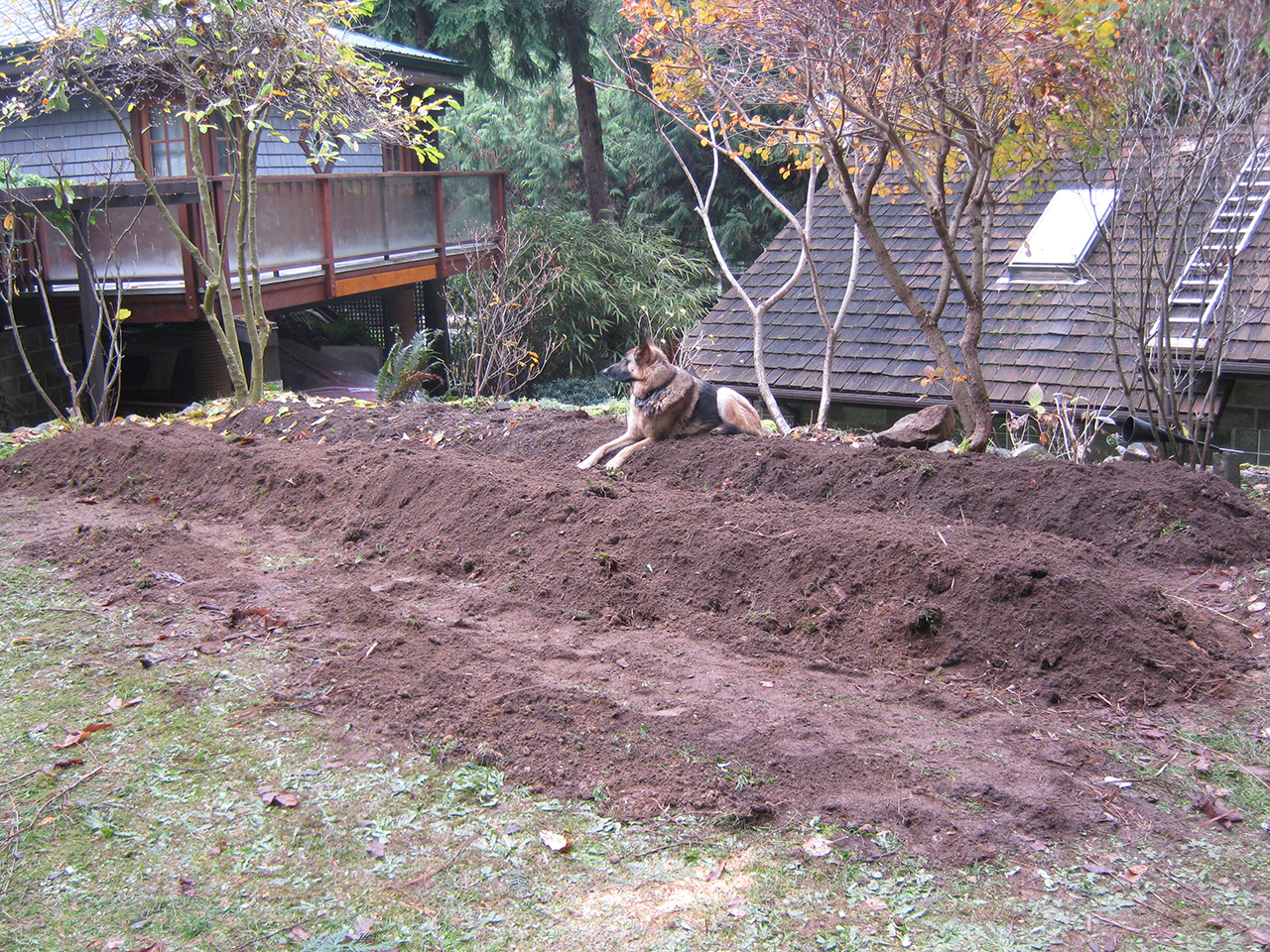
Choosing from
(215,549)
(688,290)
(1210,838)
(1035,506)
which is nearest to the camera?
(1210,838)

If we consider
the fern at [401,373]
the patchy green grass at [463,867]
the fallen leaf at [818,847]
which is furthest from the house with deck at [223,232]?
the fallen leaf at [818,847]

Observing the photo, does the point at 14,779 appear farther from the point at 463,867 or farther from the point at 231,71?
the point at 231,71

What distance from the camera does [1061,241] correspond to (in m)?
13.3

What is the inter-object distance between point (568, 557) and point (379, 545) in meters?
1.41

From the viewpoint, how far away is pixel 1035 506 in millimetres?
6449

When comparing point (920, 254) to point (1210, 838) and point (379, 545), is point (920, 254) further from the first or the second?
point (1210, 838)

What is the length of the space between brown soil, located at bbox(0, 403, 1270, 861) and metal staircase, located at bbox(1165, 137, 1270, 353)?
237 centimetres

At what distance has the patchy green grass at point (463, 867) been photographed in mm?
2713

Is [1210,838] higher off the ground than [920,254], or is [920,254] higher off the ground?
[920,254]

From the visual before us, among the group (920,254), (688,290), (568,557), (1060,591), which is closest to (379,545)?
(568,557)

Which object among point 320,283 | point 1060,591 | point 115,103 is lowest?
point 1060,591

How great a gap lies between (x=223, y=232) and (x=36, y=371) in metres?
5.39

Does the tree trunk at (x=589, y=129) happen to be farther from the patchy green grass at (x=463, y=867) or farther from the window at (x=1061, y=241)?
the patchy green grass at (x=463, y=867)

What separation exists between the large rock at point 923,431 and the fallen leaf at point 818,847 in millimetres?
5599
